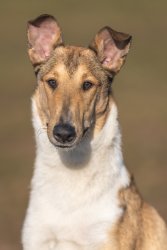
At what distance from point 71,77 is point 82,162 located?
858mm

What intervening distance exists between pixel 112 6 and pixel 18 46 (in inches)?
372

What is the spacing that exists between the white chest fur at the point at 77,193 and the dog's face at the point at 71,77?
229mm

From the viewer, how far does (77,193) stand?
37.1ft

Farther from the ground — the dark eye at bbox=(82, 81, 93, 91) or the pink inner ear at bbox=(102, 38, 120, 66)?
the pink inner ear at bbox=(102, 38, 120, 66)

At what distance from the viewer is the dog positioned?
11.0 metres

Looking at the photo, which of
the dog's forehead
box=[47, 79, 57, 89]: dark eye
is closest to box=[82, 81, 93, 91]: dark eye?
the dog's forehead

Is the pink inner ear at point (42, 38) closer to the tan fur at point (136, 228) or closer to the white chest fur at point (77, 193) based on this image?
the white chest fur at point (77, 193)

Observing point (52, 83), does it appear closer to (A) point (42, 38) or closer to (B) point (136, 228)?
(A) point (42, 38)

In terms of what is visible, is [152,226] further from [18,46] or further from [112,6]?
[112,6]

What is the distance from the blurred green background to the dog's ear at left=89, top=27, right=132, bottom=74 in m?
4.41

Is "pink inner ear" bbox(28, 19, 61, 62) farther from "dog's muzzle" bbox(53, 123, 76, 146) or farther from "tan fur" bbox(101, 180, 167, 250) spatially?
"tan fur" bbox(101, 180, 167, 250)

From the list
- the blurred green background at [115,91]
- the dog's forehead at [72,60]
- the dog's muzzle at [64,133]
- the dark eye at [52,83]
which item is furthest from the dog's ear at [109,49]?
the blurred green background at [115,91]

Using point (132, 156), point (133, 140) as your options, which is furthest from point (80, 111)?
point (133, 140)

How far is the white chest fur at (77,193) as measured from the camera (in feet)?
36.3
